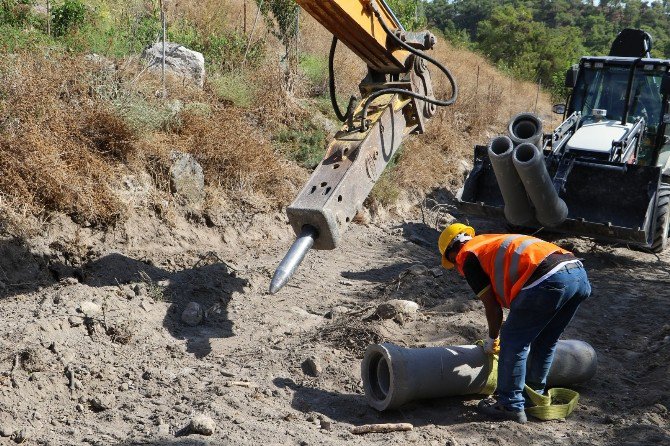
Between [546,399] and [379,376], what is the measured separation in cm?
119

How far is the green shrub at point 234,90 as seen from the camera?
35.4 feet

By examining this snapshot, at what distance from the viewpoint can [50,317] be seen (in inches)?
235

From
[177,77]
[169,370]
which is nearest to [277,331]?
[169,370]

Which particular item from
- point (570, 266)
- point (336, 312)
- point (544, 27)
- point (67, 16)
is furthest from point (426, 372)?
point (544, 27)

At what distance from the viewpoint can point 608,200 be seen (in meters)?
9.42

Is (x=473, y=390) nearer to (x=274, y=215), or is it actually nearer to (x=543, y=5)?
(x=274, y=215)

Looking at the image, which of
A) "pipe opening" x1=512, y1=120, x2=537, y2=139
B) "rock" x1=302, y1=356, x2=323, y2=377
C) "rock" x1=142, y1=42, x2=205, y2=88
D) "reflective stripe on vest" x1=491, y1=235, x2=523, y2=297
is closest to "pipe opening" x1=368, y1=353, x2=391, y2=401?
"rock" x1=302, y1=356, x2=323, y2=377

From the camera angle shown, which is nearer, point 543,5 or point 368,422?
point 368,422

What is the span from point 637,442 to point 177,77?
7948 millimetres

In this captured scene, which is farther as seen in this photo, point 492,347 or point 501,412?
point 492,347

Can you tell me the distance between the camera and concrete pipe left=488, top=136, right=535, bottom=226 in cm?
791

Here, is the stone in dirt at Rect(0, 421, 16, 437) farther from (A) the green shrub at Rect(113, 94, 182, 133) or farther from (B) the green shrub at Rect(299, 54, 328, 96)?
(B) the green shrub at Rect(299, 54, 328, 96)

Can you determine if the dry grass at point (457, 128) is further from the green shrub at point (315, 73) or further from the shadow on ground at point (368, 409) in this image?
the shadow on ground at point (368, 409)

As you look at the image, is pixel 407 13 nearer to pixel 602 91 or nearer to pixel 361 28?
pixel 602 91
